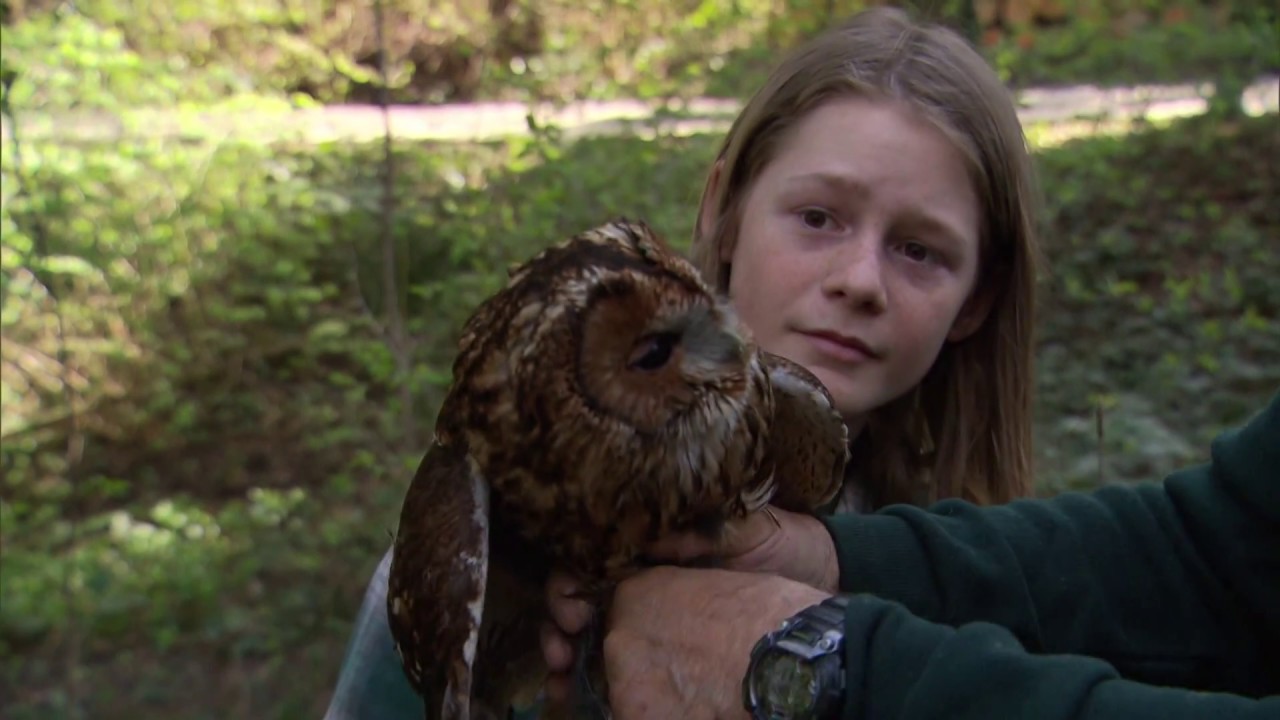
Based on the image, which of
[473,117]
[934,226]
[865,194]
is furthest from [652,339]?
[473,117]

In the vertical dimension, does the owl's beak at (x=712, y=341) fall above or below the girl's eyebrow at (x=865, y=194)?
below

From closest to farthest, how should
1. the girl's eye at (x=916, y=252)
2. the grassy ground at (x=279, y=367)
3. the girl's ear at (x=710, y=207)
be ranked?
the girl's eye at (x=916, y=252), the girl's ear at (x=710, y=207), the grassy ground at (x=279, y=367)

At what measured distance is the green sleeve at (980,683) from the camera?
4.35ft

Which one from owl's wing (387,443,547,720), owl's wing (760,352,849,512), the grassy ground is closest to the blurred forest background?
the grassy ground

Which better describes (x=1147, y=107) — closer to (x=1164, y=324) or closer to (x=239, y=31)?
(x=1164, y=324)

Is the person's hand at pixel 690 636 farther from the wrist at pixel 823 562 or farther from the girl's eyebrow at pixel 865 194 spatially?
the girl's eyebrow at pixel 865 194

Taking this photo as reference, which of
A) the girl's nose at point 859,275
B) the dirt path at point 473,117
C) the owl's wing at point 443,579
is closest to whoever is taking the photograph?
the owl's wing at point 443,579

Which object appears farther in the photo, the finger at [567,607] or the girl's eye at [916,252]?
the girl's eye at [916,252]

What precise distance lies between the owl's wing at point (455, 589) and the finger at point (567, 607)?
7 cm

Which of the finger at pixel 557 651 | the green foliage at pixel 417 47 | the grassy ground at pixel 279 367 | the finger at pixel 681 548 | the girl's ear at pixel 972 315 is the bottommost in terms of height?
the grassy ground at pixel 279 367

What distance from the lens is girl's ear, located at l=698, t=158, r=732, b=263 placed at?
2.64m

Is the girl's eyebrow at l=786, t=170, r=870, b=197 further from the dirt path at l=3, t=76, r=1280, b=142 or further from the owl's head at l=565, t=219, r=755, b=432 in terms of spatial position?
the dirt path at l=3, t=76, r=1280, b=142

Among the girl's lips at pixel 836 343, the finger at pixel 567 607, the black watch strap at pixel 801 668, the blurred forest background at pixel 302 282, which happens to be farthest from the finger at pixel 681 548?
the blurred forest background at pixel 302 282

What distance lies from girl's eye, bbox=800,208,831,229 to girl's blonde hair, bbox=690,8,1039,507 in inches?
8.3
